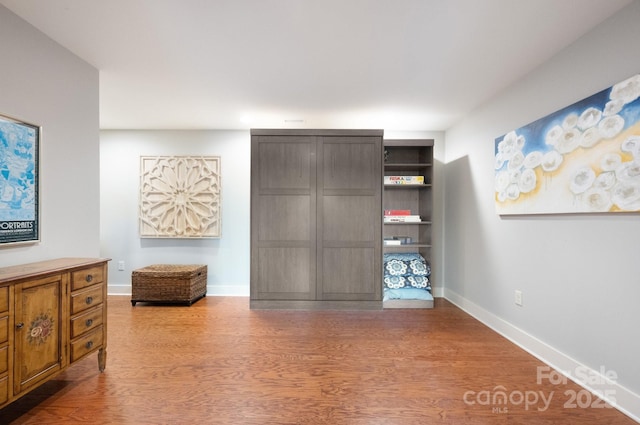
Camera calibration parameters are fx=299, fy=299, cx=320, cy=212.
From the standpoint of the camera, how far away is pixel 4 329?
1.52 metres

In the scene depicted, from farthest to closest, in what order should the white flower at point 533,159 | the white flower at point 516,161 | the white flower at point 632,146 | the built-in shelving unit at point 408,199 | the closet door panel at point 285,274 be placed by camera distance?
1. the built-in shelving unit at point 408,199
2. the closet door panel at point 285,274
3. the white flower at point 516,161
4. the white flower at point 533,159
5. the white flower at point 632,146

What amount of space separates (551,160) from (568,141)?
19 cm

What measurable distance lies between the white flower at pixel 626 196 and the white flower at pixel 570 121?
1.80ft

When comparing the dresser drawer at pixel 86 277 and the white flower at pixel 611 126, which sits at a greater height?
the white flower at pixel 611 126

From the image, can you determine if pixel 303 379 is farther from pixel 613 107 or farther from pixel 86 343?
pixel 613 107

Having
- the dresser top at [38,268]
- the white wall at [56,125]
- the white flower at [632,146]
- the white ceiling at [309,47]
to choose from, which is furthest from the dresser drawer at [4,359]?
the white flower at [632,146]

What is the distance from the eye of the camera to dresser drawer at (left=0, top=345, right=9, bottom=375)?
1.50 m

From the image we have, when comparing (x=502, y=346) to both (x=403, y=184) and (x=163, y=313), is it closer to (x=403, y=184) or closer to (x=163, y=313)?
(x=403, y=184)

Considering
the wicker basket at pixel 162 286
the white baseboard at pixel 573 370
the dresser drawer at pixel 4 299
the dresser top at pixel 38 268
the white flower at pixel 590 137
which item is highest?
the white flower at pixel 590 137

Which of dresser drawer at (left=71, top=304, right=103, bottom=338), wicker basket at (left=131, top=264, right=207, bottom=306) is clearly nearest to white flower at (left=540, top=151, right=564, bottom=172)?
dresser drawer at (left=71, top=304, right=103, bottom=338)

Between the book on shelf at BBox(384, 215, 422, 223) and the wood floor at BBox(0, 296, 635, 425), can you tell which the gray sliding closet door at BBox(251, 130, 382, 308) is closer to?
the book on shelf at BBox(384, 215, 422, 223)

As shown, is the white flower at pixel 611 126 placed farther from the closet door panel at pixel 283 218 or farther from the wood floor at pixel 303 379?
the closet door panel at pixel 283 218

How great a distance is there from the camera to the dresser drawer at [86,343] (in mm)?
1935

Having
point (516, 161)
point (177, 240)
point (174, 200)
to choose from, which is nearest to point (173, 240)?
point (177, 240)
